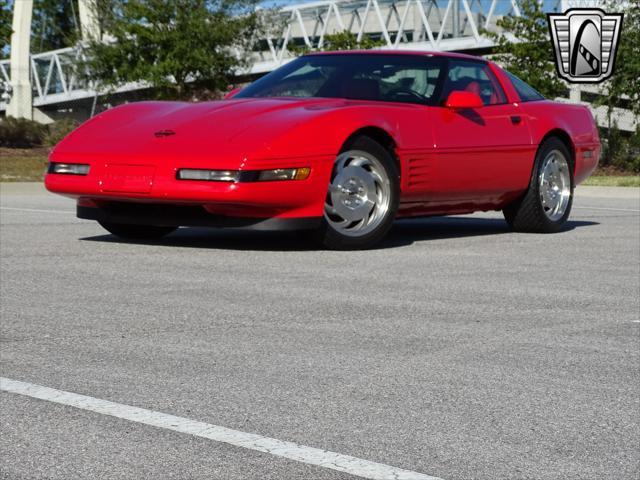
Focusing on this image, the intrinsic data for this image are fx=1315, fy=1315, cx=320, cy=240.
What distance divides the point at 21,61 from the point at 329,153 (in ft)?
150

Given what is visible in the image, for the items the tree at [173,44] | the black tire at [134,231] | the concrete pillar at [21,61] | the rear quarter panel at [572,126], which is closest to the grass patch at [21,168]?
the tree at [173,44]

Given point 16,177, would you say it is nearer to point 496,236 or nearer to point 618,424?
point 496,236

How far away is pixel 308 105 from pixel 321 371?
4.27 metres

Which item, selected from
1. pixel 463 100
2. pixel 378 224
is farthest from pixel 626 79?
pixel 378 224

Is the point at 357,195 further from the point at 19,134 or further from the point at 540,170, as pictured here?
the point at 19,134

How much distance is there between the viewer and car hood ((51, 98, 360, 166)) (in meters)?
7.99

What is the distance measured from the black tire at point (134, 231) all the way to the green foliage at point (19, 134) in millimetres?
26467

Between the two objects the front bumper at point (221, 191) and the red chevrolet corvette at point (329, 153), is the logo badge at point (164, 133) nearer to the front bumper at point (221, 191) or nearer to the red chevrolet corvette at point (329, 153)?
the red chevrolet corvette at point (329, 153)

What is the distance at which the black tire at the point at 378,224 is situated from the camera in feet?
27.6

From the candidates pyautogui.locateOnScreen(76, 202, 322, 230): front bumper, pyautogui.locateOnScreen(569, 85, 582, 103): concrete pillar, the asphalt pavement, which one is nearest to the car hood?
pyautogui.locateOnScreen(76, 202, 322, 230): front bumper

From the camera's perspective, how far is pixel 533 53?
3366 centimetres

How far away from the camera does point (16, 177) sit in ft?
68.6

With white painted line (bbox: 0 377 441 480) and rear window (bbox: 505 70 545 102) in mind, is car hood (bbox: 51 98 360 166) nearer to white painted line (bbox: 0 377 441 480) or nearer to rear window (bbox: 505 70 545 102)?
rear window (bbox: 505 70 545 102)

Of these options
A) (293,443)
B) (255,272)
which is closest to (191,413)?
(293,443)
